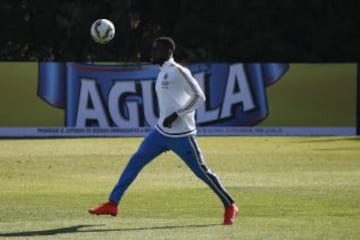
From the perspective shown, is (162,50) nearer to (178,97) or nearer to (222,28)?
(178,97)

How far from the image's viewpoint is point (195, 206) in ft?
47.5

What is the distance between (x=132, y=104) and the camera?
34188mm

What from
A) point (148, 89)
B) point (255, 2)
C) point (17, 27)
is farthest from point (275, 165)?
point (17, 27)

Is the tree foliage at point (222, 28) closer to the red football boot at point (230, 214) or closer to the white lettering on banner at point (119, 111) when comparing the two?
the white lettering on banner at point (119, 111)

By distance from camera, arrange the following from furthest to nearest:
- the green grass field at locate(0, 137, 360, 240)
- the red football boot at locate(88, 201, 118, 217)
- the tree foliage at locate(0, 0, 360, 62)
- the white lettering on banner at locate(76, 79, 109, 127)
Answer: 1. the tree foliage at locate(0, 0, 360, 62)
2. the white lettering on banner at locate(76, 79, 109, 127)
3. the red football boot at locate(88, 201, 118, 217)
4. the green grass field at locate(0, 137, 360, 240)

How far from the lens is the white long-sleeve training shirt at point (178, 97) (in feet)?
40.7

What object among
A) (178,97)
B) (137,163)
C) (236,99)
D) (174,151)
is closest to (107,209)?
(137,163)

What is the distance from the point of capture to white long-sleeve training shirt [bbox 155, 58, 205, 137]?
12.4 meters

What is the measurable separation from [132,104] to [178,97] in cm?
2174

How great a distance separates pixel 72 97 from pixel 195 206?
20.2 m

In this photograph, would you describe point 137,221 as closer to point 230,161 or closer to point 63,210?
point 63,210

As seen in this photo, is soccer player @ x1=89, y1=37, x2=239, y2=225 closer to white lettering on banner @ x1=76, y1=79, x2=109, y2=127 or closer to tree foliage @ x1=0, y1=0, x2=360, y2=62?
white lettering on banner @ x1=76, y1=79, x2=109, y2=127

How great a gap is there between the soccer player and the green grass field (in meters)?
0.37

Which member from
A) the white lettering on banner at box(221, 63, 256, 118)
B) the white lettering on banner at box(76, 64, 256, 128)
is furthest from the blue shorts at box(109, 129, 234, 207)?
the white lettering on banner at box(221, 63, 256, 118)
